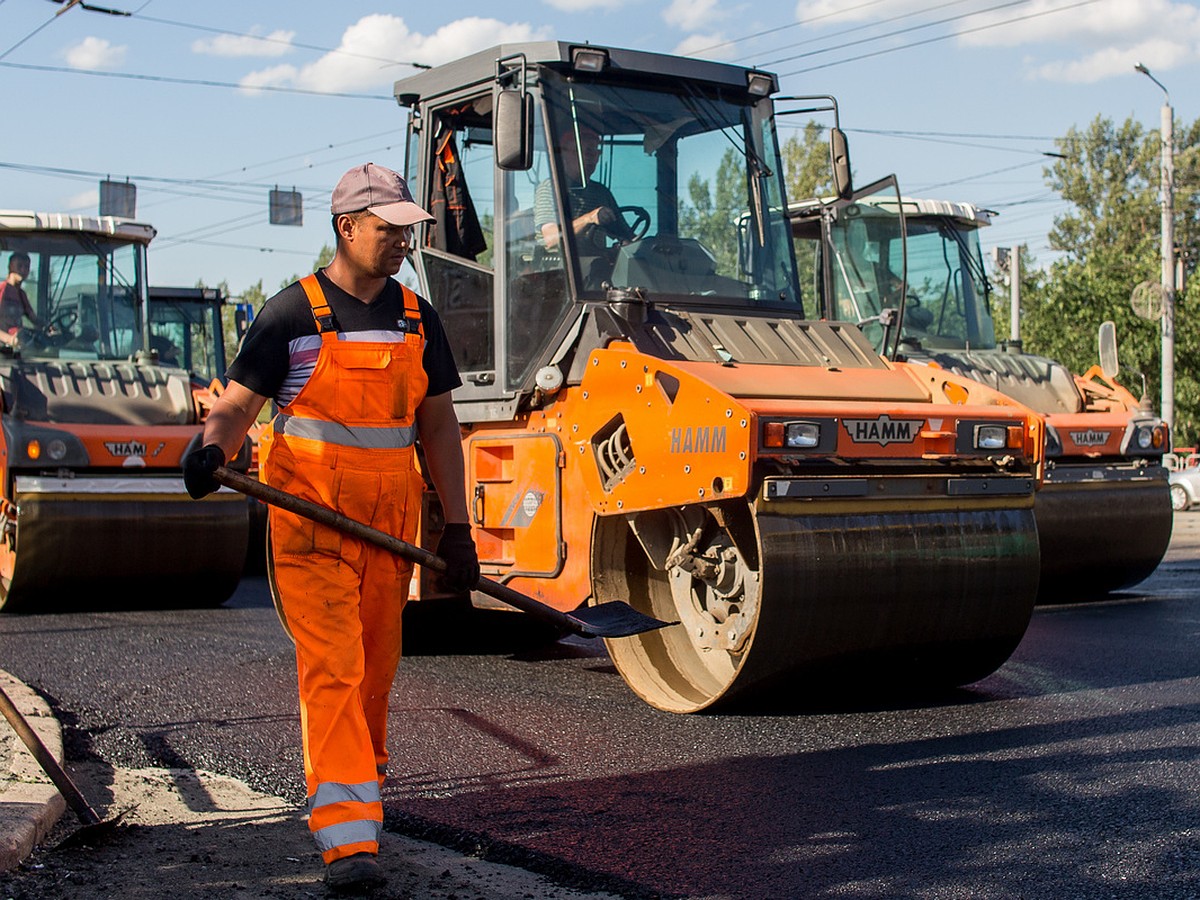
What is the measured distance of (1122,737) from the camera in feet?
18.1

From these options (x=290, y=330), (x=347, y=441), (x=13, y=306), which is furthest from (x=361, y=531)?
(x=13, y=306)

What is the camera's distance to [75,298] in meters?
11.7

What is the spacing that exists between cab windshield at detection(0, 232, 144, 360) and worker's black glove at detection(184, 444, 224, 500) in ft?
25.1

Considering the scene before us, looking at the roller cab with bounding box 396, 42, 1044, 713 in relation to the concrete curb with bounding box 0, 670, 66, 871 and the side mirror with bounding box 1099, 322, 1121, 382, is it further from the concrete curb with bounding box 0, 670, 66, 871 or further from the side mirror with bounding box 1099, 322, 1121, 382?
the side mirror with bounding box 1099, 322, 1121, 382

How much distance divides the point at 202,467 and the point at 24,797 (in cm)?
115

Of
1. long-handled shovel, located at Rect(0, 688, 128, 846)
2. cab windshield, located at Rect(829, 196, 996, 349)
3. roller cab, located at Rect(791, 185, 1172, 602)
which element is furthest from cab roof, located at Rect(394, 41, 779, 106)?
cab windshield, located at Rect(829, 196, 996, 349)

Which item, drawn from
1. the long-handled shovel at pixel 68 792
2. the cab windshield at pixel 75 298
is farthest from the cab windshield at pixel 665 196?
the cab windshield at pixel 75 298

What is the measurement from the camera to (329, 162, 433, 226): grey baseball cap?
165 inches

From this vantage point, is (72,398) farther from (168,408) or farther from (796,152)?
(796,152)

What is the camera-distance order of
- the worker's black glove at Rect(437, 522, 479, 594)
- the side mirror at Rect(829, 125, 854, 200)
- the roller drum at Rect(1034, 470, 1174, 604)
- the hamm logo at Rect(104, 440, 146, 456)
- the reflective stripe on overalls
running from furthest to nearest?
the hamm logo at Rect(104, 440, 146, 456), the roller drum at Rect(1034, 470, 1174, 604), the side mirror at Rect(829, 125, 854, 200), the worker's black glove at Rect(437, 522, 479, 594), the reflective stripe on overalls

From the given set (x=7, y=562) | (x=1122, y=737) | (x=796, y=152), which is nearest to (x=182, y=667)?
(x=7, y=562)

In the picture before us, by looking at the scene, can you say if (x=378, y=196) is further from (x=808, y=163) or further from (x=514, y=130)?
(x=808, y=163)

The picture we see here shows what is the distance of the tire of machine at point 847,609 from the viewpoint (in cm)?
566

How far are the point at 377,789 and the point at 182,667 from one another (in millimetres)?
4051
